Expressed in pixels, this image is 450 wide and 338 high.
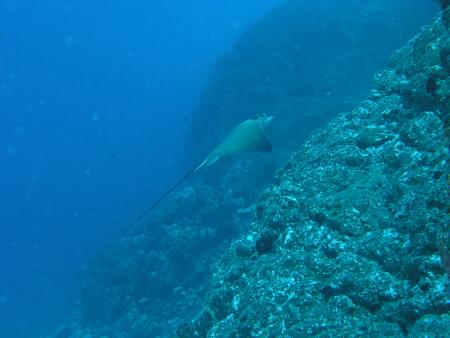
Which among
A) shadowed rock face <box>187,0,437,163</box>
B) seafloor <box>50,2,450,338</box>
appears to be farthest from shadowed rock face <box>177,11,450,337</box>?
shadowed rock face <box>187,0,437,163</box>

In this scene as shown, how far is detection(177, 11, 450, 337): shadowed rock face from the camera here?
251 centimetres

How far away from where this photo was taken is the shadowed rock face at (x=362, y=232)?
8.23ft

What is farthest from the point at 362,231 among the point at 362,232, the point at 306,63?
the point at 306,63

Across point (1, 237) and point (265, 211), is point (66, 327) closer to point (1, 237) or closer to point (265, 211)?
point (265, 211)

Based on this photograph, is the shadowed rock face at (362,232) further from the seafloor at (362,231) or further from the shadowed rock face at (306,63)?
the shadowed rock face at (306,63)

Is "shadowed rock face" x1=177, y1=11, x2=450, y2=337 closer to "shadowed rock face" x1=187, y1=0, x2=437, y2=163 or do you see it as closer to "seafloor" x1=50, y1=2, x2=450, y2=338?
"seafloor" x1=50, y1=2, x2=450, y2=338

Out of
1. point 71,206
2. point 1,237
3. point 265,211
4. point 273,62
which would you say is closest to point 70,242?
point 71,206

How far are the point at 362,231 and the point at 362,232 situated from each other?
1cm

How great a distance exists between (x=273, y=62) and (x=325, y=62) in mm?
2387

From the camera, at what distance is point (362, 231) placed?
3195mm

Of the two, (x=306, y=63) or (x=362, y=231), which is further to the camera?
(x=306, y=63)

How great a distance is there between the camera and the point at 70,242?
42.4m

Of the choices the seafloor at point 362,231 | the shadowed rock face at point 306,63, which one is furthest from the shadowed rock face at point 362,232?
the shadowed rock face at point 306,63

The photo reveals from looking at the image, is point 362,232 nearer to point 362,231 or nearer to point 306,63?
point 362,231
